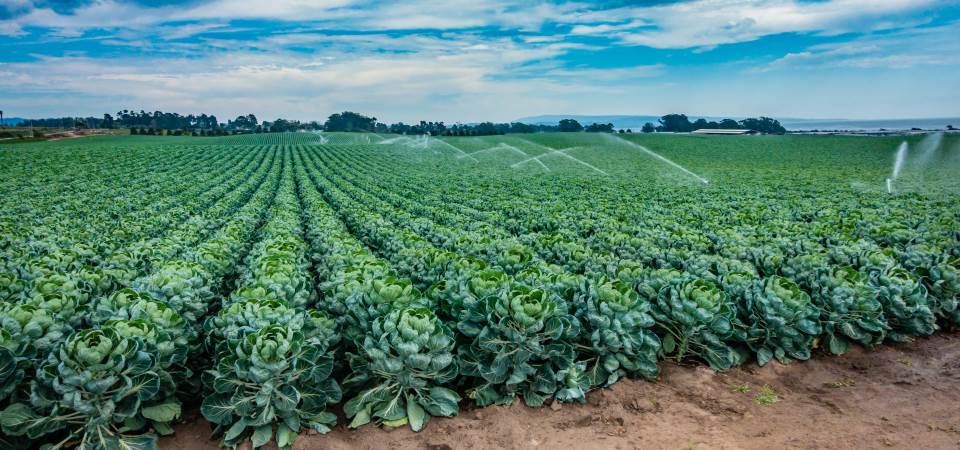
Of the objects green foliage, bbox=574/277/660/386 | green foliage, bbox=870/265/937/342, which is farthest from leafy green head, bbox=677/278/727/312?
green foliage, bbox=870/265/937/342

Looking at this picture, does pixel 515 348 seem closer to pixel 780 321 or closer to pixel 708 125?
pixel 780 321

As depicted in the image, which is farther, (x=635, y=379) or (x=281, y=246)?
(x=281, y=246)

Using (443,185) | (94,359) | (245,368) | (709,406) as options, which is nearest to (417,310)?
(245,368)

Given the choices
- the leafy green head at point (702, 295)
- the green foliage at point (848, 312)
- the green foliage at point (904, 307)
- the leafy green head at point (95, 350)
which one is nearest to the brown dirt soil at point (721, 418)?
the green foliage at point (848, 312)

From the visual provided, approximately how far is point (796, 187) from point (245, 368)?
91.1ft

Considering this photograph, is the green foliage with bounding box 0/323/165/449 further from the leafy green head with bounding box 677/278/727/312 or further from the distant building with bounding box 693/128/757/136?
the distant building with bounding box 693/128/757/136

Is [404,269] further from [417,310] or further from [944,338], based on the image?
[944,338]

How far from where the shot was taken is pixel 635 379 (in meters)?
5.88

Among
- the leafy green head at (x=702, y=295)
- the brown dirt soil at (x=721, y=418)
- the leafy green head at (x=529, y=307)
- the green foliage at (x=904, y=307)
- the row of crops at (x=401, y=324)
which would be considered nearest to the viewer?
the row of crops at (x=401, y=324)

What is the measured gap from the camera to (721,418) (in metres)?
5.18

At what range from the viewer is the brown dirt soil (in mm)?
4805

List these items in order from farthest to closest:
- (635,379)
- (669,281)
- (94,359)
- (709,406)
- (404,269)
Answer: (404,269), (669,281), (635,379), (709,406), (94,359)

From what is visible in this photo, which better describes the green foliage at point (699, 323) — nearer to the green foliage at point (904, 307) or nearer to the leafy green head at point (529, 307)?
the leafy green head at point (529, 307)

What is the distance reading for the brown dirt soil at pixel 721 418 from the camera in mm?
4805
